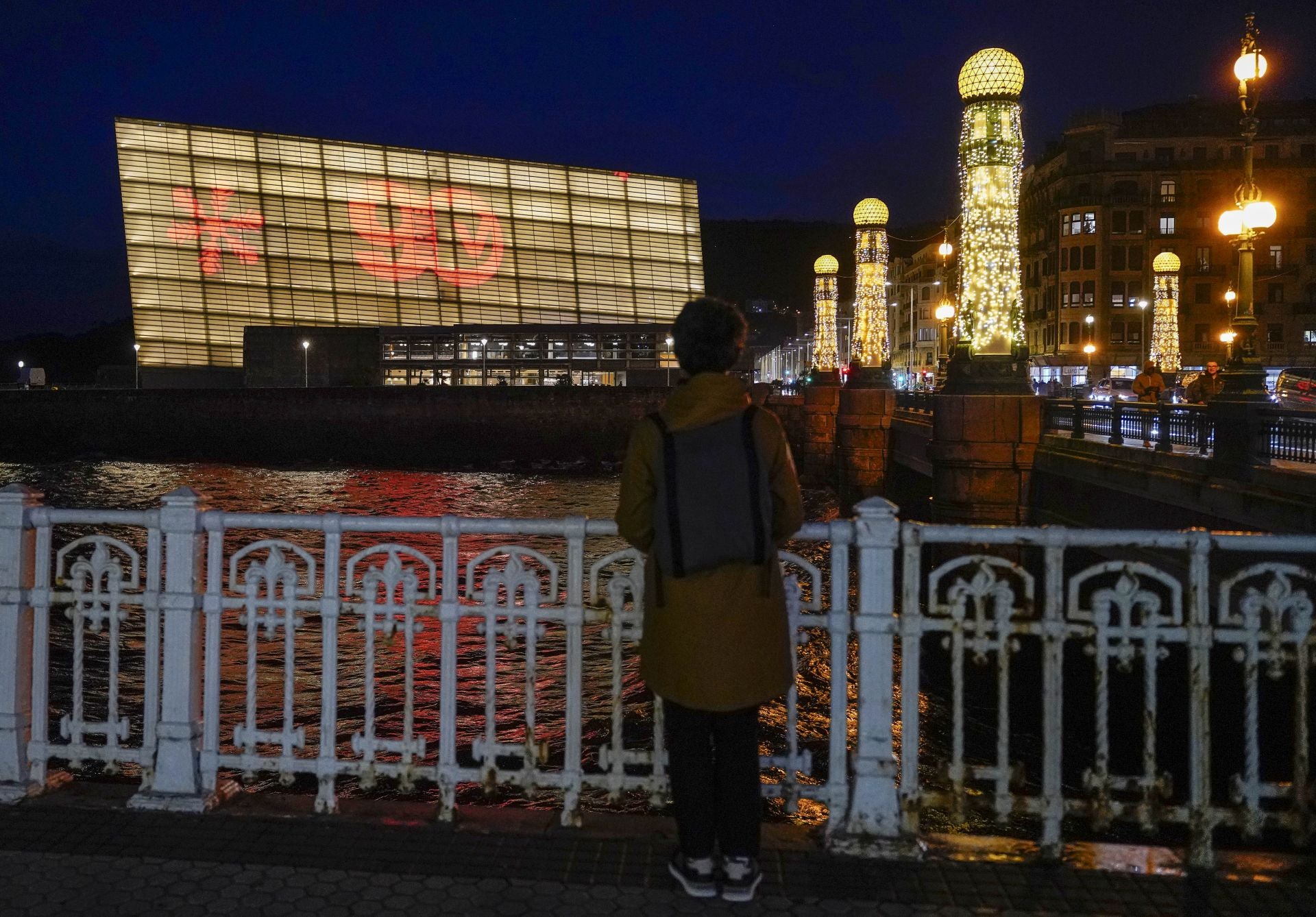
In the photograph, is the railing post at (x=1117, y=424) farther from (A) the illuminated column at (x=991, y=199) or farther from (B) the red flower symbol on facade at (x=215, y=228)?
(B) the red flower symbol on facade at (x=215, y=228)

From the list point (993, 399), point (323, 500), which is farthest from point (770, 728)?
point (323, 500)

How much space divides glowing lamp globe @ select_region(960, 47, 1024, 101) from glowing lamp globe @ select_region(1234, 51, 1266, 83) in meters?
3.66

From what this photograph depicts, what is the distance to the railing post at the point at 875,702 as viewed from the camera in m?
4.27

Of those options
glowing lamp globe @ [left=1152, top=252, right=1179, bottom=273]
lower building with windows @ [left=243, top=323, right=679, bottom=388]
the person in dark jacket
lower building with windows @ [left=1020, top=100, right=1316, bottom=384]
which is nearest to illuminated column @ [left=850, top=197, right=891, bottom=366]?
glowing lamp globe @ [left=1152, top=252, right=1179, bottom=273]

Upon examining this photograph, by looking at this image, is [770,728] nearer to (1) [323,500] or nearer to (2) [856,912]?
(2) [856,912]

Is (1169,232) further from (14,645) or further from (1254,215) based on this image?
(14,645)

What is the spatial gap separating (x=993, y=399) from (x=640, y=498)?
1580 cm

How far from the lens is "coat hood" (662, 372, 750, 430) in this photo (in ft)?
11.7

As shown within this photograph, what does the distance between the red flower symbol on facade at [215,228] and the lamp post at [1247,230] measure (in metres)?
63.6

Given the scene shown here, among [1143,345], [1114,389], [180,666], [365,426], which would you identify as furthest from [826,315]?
[180,666]

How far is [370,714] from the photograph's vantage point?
15.4ft

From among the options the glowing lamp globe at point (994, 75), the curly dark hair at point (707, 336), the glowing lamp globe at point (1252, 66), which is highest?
the glowing lamp globe at point (994, 75)

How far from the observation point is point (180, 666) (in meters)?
4.65

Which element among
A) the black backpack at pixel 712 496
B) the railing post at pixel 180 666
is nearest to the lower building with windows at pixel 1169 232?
the railing post at pixel 180 666
